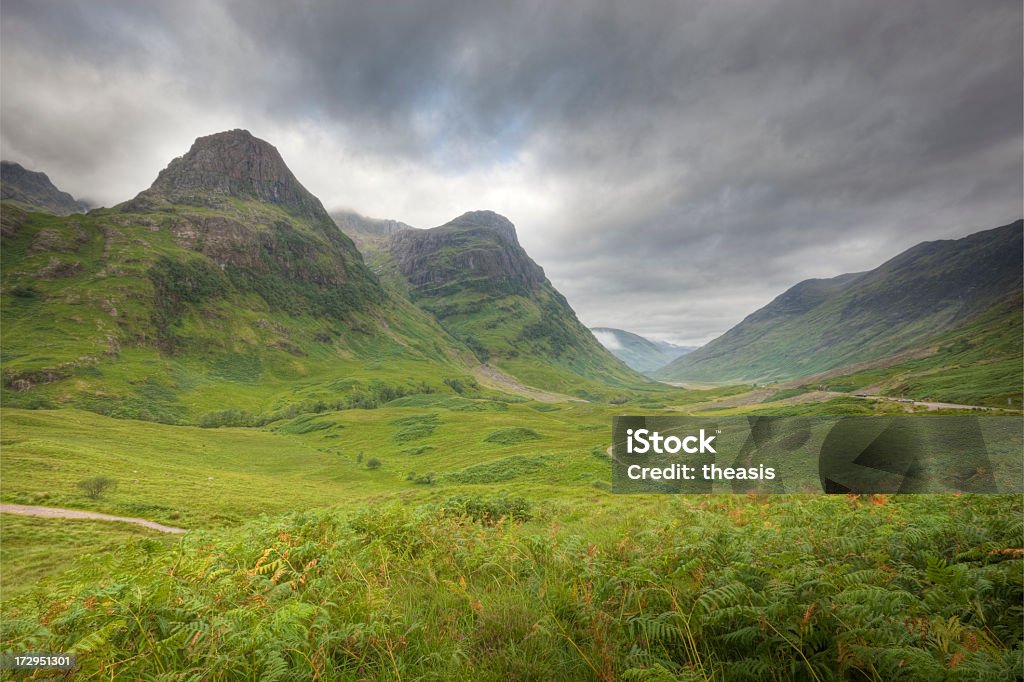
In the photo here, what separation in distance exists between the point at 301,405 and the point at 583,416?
104 m

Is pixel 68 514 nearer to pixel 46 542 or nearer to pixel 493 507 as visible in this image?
pixel 46 542

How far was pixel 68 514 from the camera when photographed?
36.4 metres

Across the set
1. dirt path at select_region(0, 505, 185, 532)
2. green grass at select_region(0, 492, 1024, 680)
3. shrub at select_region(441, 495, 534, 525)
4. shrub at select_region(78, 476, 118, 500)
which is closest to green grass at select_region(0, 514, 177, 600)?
dirt path at select_region(0, 505, 185, 532)

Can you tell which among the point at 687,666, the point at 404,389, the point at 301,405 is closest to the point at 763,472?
the point at 687,666

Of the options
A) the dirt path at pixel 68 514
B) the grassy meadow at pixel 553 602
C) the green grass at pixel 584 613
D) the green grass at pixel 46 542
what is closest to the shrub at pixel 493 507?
the grassy meadow at pixel 553 602

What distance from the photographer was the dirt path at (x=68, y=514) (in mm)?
34656

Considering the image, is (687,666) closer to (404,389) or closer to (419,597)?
(419,597)

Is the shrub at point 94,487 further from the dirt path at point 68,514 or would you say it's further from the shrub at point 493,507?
the shrub at point 493,507

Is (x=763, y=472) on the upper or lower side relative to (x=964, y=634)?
lower

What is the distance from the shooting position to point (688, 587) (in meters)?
5.19

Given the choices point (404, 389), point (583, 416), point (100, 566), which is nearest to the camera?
point (100, 566)

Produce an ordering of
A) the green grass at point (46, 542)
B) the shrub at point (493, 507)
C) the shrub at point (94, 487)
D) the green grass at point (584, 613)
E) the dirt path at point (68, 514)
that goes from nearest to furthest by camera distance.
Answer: the green grass at point (584, 613)
the shrub at point (493, 507)
the green grass at point (46, 542)
the dirt path at point (68, 514)
the shrub at point (94, 487)

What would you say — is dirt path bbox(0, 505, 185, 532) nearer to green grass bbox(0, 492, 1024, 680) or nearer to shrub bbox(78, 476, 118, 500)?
shrub bbox(78, 476, 118, 500)

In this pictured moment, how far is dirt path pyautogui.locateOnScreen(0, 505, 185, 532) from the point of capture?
34.7 meters
